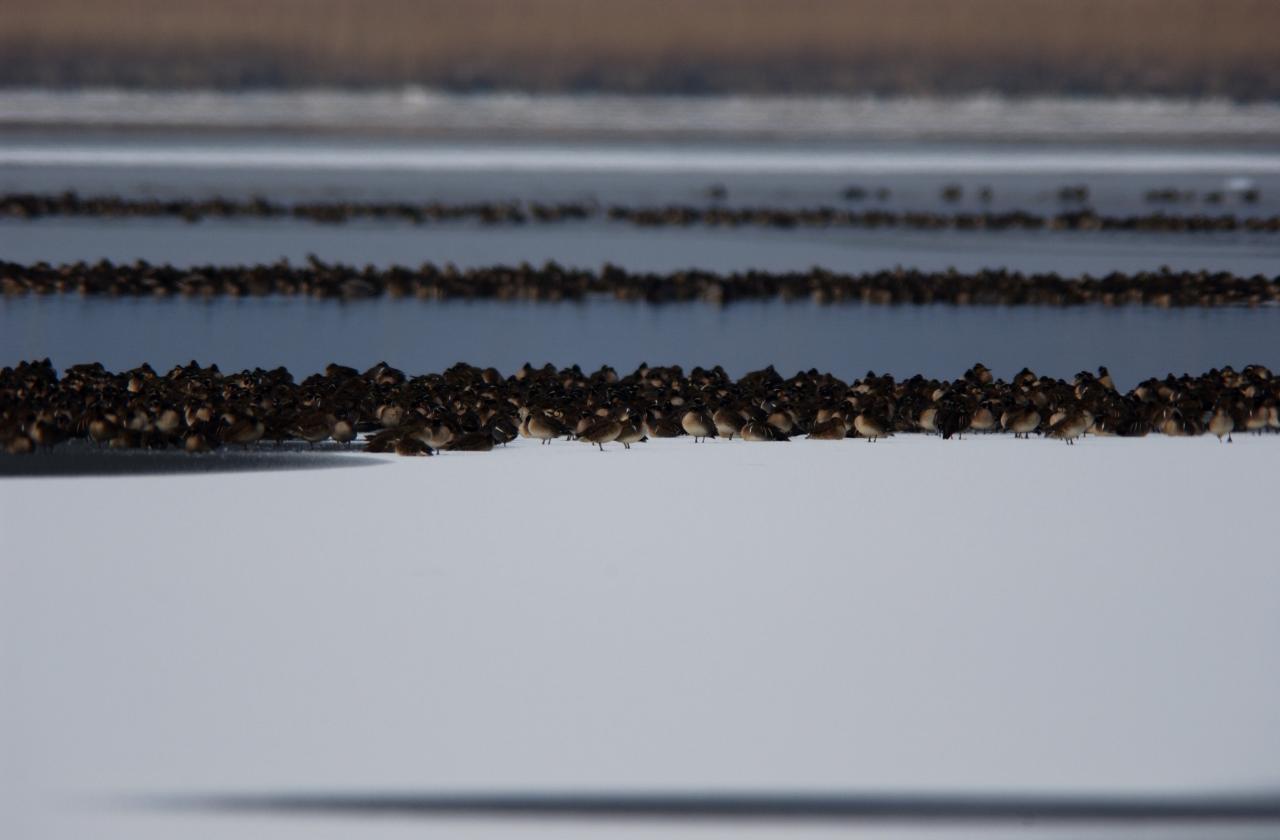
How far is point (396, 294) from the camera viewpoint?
2161cm

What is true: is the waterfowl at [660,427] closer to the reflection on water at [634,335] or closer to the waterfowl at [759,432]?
the waterfowl at [759,432]

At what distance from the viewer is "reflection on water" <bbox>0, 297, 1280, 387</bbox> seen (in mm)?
15633

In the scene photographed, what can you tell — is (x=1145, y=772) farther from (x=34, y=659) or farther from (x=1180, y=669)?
(x=34, y=659)

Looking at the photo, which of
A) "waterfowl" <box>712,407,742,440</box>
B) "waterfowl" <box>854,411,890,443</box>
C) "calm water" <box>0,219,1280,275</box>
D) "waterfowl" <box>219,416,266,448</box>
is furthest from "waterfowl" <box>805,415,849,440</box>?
"calm water" <box>0,219,1280,275</box>

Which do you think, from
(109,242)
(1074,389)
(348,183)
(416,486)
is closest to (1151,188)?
(348,183)

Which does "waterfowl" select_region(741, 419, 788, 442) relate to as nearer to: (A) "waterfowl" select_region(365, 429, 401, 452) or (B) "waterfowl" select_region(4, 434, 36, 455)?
(A) "waterfowl" select_region(365, 429, 401, 452)

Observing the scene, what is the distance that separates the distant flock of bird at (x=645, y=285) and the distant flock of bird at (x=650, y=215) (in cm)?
1105

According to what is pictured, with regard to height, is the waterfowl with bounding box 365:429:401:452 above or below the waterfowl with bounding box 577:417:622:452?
below

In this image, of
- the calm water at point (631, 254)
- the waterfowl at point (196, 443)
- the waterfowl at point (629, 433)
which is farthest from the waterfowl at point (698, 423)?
the calm water at point (631, 254)

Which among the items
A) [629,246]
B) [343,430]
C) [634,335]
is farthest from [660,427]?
[629,246]

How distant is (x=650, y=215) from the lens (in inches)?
1361

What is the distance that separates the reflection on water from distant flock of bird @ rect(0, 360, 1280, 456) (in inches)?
146

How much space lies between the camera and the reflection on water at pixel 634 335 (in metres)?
15.6

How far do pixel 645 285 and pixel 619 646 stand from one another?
16392mm
